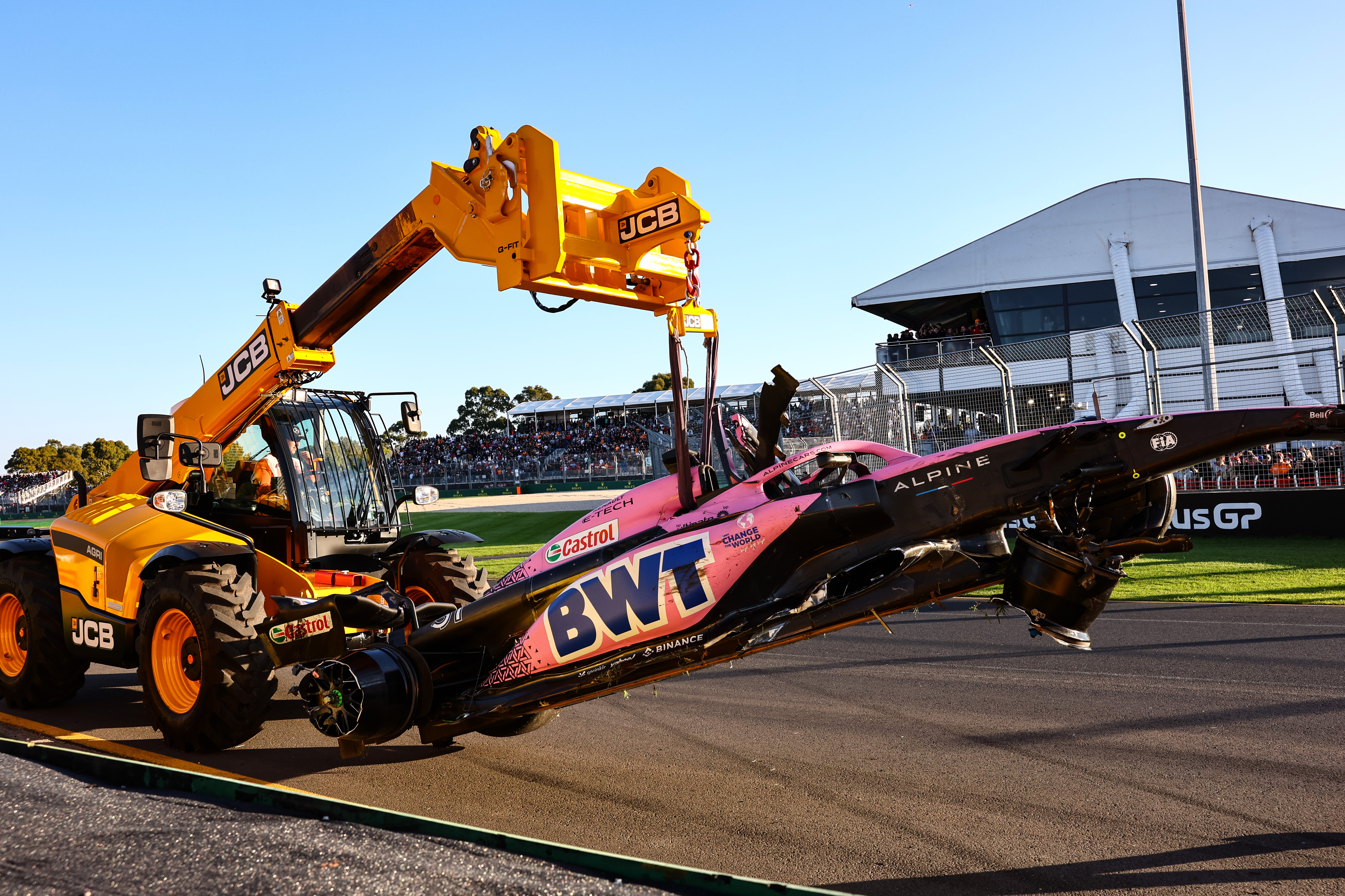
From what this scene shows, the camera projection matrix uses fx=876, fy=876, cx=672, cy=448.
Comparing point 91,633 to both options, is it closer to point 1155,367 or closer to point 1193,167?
point 1155,367

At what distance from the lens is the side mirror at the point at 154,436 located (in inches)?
226

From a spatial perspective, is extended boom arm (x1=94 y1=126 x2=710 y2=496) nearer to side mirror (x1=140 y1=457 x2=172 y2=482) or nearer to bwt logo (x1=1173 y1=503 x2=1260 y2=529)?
side mirror (x1=140 y1=457 x2=172 y2=482)

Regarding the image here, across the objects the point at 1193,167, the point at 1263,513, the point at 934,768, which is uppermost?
the point at 1193,167

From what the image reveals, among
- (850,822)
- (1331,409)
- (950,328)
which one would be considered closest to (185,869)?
(850,822)

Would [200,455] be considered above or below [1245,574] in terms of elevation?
above

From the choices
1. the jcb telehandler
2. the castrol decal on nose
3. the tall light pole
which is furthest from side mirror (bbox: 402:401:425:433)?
the tall light pole

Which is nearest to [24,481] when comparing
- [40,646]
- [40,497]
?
[40,497]

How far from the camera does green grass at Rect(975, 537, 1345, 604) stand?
9.08 meters

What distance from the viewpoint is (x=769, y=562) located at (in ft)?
12.9

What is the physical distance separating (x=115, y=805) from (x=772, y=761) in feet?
10.00

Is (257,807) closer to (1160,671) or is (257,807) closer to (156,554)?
(156,554)

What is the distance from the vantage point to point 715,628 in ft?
12.7

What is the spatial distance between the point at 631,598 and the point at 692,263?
1701 mm

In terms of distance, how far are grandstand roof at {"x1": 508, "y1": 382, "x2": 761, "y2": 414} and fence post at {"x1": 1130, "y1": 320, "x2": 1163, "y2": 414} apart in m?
36.7
